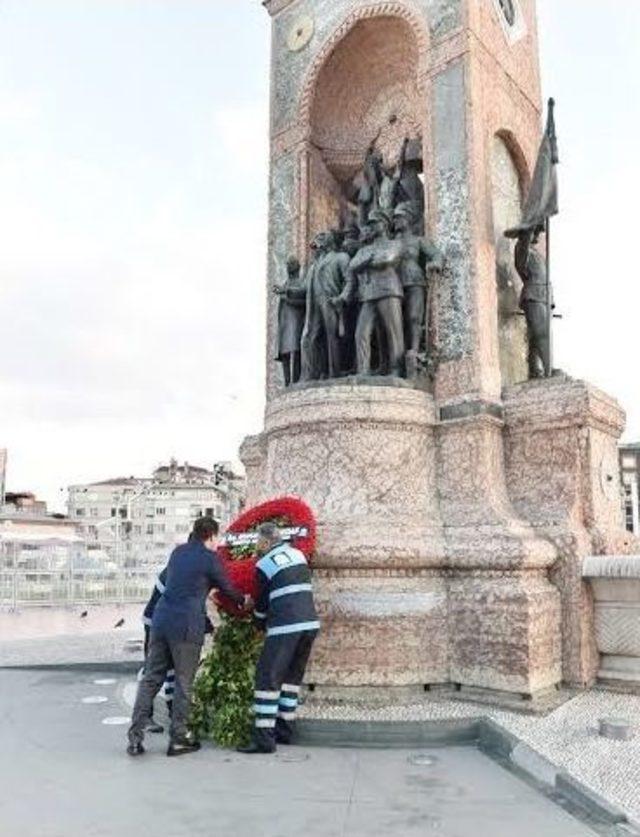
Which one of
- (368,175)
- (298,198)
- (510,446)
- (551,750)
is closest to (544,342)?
(510,446)

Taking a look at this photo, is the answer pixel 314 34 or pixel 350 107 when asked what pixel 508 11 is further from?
pixel 314 34

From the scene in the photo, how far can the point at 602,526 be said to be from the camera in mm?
7211

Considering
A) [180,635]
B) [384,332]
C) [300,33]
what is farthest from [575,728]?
[300,33]

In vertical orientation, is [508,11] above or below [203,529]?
above

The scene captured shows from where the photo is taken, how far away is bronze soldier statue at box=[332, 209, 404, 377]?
7898 mm

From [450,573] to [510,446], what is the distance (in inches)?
59.9

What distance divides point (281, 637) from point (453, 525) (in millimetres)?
2268

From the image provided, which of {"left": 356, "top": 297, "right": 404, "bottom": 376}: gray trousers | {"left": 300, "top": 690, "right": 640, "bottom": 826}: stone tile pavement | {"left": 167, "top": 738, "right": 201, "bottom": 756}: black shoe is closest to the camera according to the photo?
{"left": 300, "top": 690, "right": 640, "bottom": 826}: stone tile pavement

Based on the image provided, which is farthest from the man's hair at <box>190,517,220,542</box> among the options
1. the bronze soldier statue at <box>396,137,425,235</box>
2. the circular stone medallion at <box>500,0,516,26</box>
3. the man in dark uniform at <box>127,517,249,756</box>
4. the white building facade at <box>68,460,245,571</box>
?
the white building facade at <box>68,460,245,571</box>

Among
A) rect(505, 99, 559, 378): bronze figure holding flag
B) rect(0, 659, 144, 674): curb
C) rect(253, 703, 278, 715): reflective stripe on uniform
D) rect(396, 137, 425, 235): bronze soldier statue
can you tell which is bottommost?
rect(0, 659, 144, 674): curb

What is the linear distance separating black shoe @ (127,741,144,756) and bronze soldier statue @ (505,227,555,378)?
219 inches

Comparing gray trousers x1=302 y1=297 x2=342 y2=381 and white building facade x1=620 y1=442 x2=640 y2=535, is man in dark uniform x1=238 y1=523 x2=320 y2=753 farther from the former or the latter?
white building facade x1=620 y1=442 x2=640 y2=535

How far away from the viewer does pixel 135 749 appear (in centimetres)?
507

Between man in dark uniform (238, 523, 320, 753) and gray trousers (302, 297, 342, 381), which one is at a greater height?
gray trousers (302, 297, 342, 381)
